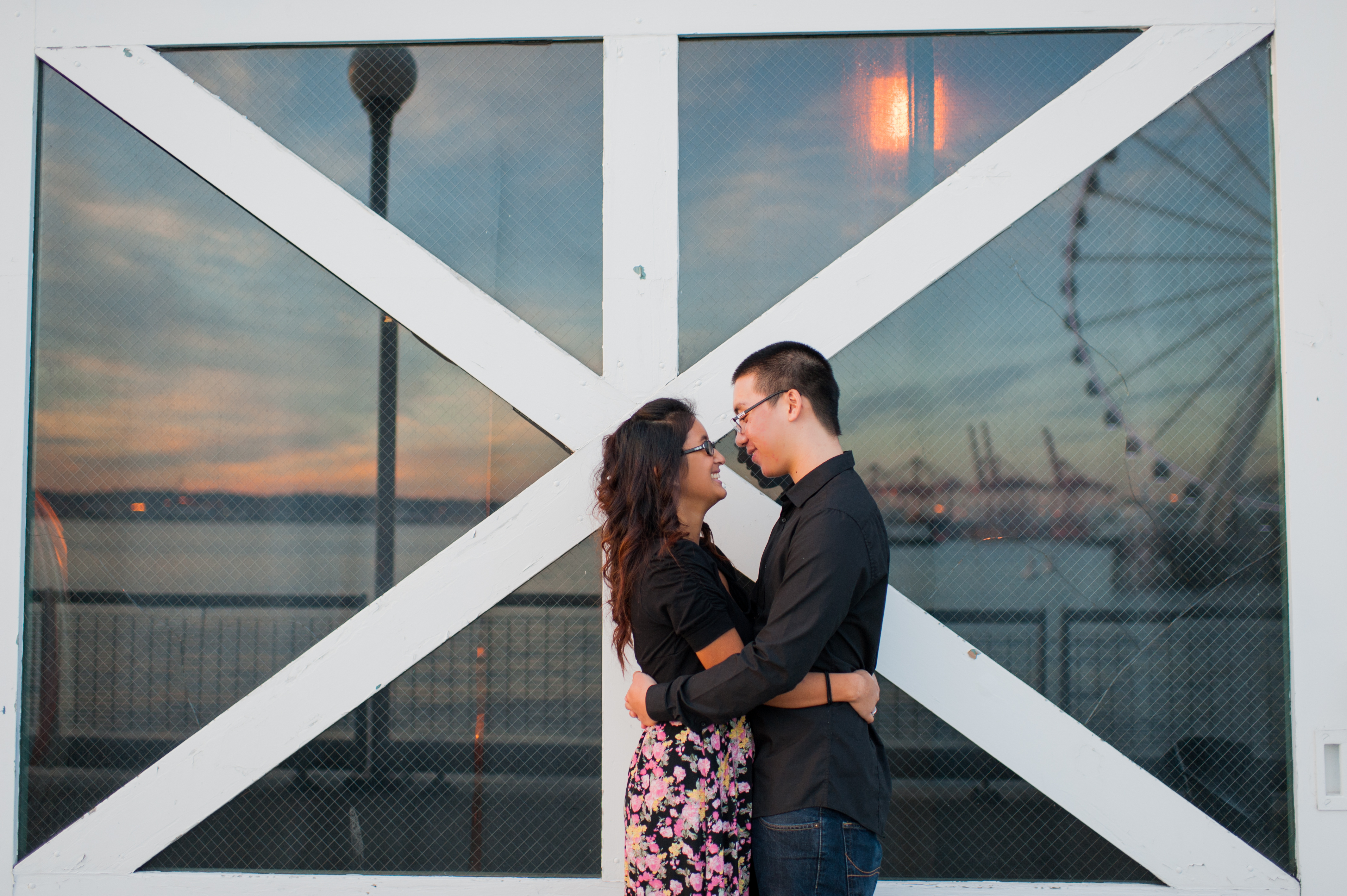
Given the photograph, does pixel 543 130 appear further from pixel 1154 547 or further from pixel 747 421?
pixel 1154 547

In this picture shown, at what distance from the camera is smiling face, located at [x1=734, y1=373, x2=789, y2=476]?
216cm

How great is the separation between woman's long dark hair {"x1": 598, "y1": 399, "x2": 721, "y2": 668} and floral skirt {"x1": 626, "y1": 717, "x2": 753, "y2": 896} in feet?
1.07

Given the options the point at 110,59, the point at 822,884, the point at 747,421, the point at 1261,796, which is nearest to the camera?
the point at 822,884

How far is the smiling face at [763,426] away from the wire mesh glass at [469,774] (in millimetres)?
787

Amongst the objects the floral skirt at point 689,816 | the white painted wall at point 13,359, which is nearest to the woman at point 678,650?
the floral skirt at point 689,816

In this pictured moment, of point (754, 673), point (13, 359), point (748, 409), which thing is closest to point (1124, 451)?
point (748, 409)

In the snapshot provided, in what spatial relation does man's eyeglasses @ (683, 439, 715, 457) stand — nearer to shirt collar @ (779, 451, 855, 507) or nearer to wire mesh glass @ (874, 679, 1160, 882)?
shirt collar @ (779, 451, 855, 507)

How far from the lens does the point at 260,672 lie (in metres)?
2.77

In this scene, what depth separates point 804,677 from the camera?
1932 mm

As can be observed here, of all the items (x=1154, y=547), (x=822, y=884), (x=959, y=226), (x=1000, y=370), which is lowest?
(x=822, y=884)

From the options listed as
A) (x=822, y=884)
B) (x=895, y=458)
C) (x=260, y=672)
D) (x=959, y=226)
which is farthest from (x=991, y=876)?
(x=260, y=672)

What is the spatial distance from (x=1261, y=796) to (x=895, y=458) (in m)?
1.57

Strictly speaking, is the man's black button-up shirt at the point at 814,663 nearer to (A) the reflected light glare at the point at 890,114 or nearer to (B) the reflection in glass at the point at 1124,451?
(B) the reflection in glass at the point at 1124,451

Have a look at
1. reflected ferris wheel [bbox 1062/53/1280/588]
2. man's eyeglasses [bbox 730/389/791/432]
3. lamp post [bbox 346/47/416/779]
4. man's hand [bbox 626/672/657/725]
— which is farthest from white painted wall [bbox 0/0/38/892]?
reflected ferris wheel [bbox 1062/53/1280/588]
